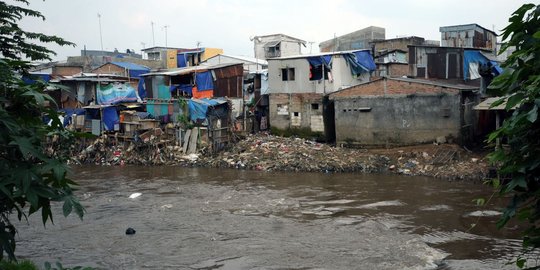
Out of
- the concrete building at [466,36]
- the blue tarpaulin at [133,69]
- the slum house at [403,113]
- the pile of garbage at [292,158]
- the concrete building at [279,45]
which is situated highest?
the concrete building at [279,45]

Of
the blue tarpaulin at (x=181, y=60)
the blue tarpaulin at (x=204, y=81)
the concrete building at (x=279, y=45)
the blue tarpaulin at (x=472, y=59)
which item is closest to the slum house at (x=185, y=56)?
the blue tarpaulin at (x=181, y=60)

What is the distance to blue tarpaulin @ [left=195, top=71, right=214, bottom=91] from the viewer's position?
2702 centimetres

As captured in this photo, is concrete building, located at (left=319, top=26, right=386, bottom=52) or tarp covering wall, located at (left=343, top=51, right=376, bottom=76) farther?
concrete building, located at (left=319, top=26, right=386, bottom=52)

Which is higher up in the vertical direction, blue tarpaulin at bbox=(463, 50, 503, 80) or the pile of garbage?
blue tarpaulin at bbox=(463, 50, 503, 80)

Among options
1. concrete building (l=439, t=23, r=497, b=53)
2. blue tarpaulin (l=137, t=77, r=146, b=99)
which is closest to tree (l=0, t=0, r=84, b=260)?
blue tarpaulin (l=137, t=77, r=146, b=99)

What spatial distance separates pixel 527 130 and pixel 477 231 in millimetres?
9347

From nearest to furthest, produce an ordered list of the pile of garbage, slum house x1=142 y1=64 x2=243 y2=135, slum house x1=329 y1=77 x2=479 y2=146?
slum house x1=329 y1=77 x2=479 y2=146 < the pile of garbage < slum house x1=142 y1=64 x2=243 y2=135

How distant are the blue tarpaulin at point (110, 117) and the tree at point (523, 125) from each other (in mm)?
25033

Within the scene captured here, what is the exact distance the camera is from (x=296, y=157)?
21.2 meters

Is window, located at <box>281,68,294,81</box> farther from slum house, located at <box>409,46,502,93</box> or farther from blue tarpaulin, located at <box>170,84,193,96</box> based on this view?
slum house, located at <box>409,46,502,93</box>

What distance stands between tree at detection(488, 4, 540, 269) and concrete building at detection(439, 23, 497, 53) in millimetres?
27139

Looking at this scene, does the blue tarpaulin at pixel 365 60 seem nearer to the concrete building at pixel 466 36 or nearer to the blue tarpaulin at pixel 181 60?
the concrete building at pixel 466 36

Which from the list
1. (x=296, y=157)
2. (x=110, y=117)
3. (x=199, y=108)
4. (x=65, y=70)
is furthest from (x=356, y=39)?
(x=65, y=70)

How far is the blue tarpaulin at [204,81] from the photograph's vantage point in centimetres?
2702
